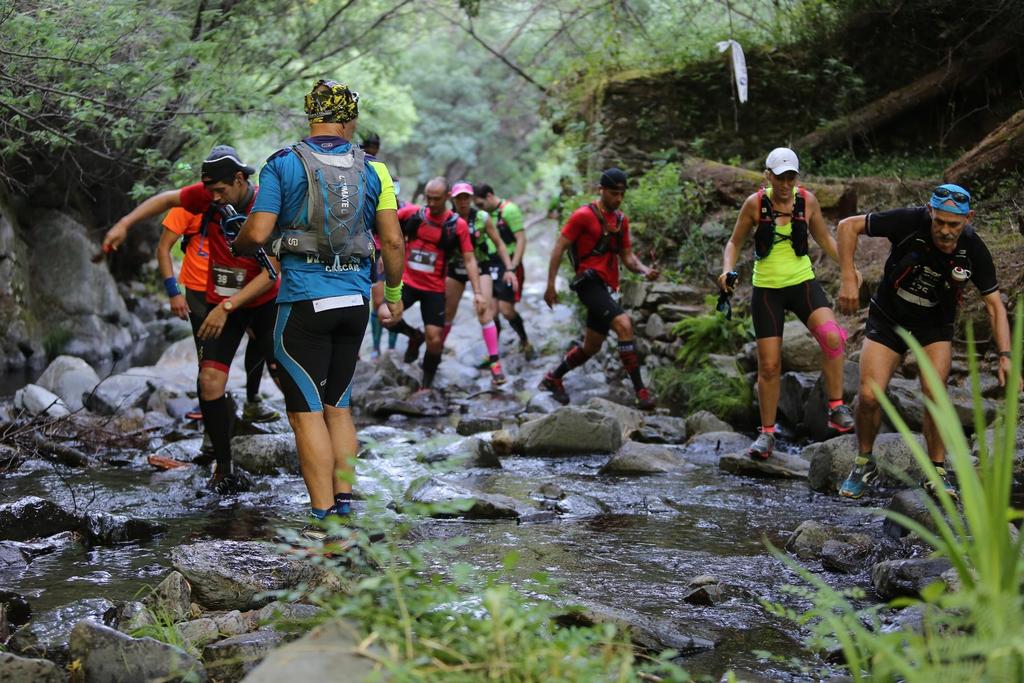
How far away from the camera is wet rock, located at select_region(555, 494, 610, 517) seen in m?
6.74

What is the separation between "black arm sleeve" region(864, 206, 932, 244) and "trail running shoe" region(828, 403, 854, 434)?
2.27m

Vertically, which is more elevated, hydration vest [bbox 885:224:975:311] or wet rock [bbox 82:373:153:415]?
hydration vest [bbox 885:224:975:311]

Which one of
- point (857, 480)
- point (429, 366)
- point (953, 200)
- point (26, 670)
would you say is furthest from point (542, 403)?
point (26, 670)

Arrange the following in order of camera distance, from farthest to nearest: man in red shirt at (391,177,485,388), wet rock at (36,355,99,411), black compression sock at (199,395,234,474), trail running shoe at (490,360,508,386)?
→ 1. trail running shoe at (490,360,508,386)
2. man in red shirt at (391,177,485,388)
3. wet rock at (36,355,99,411)
4. black compression sock at (199,395,234,474)

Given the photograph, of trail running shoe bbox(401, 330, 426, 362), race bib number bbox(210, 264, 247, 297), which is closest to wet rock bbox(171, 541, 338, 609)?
race bib number bbox(210, 264, 247, 297)

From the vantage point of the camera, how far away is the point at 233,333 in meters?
7.05

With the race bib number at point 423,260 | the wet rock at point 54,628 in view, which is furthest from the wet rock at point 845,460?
the race bib number at point 423,260

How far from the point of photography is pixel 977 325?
9414mm

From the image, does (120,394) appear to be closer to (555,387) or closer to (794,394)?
(555,387)

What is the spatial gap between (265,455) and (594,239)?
172 inches

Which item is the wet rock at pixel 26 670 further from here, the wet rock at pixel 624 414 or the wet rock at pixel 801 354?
the wet rock at pixel 801 354

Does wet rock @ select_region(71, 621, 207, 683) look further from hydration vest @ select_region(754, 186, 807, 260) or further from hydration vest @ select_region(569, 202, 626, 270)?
hydration vest @ select_region(569, 202, 626, 270)

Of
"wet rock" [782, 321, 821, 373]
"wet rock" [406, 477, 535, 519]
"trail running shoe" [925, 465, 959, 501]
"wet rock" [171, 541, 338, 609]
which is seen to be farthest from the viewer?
"wet rock" [782, 321, 821, 373]

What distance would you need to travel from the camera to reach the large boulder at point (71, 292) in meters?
17.5
